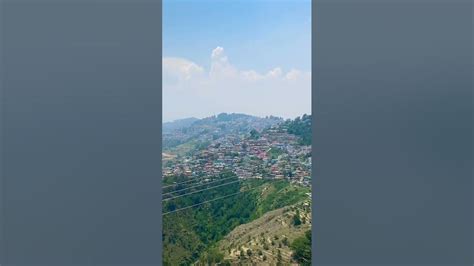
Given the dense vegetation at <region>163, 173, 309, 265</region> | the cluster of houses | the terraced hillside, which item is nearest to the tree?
the terraced hillside

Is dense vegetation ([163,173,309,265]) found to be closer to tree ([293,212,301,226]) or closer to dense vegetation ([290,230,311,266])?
tree ([293,212,301,226])

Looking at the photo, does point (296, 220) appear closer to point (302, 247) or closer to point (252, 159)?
point (302, 247)

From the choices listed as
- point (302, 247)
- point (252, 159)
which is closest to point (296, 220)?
point (302, 247)

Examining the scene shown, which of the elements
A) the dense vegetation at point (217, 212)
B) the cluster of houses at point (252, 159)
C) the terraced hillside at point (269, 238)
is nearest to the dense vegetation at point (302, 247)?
the terraced hillside at point (269, 238)

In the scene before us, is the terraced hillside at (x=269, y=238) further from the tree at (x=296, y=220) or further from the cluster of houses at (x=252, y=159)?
the cluster of houses at (x=252, y=159)
